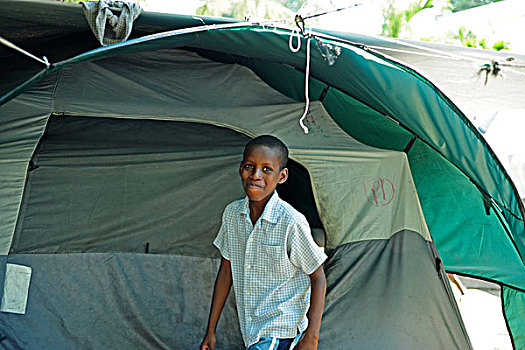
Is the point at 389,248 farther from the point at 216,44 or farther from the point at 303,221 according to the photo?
Answer: the point at 216,44

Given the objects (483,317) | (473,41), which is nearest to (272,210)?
(483,317)

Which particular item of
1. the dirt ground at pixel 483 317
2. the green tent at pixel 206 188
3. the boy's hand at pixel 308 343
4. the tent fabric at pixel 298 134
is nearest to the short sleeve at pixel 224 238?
the boy's hand at pixel 308 343

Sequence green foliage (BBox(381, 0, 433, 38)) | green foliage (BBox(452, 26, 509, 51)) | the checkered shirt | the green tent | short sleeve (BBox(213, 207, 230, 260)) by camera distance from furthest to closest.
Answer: green foliage (BBox(381, 0, 433, 38)), green foliage (BBox(452, 26, 509, 51)), the green tent, short sleeve (BBox(213, 207, 230, 260)), the checkered shirt

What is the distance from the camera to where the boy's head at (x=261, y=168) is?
2.08 meters

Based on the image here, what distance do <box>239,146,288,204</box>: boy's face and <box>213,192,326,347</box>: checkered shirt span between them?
2.1 inches

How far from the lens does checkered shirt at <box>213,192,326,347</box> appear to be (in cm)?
199

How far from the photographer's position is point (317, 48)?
97.1 inches

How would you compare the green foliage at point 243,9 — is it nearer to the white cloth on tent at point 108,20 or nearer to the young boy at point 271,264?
Answer: the white cloth on tent at point 108,20

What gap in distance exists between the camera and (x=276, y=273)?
2053 mm

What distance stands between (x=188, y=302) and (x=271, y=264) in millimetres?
1048

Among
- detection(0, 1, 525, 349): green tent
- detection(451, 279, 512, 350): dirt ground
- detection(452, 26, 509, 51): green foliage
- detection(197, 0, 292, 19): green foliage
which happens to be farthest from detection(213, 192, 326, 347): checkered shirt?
detection(197, 0, 292, 19): green foliage

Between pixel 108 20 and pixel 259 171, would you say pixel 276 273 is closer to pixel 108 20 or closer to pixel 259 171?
pixel 259 171

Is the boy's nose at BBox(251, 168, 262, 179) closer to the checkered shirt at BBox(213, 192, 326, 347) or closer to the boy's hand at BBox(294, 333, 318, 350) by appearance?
the checkered shirt at BBox(213, 192, 326, 347)

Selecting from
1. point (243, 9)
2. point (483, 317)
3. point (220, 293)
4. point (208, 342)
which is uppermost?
point (243, 9)
